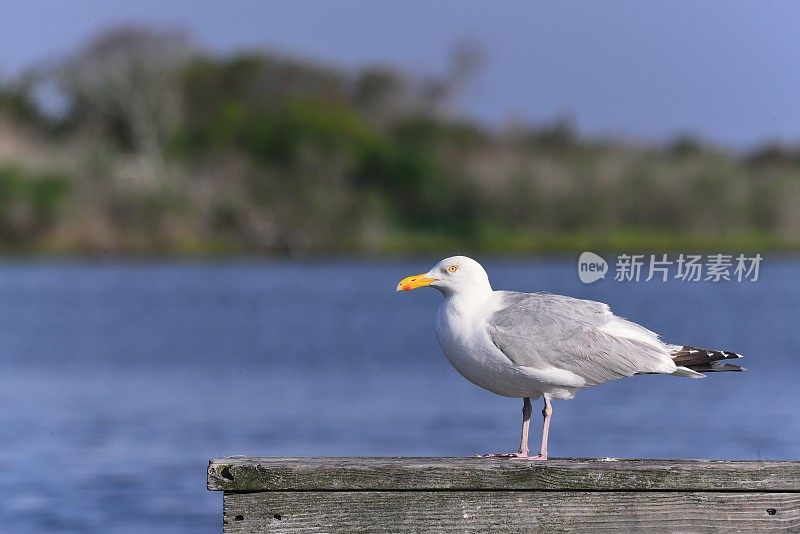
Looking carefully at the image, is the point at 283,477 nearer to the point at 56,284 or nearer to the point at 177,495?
the point at 177,495

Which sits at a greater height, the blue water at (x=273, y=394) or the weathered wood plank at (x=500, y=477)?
the blue water at (x=273, y=394)

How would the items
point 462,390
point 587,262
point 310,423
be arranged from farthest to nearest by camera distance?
point 462,390
point 310,423
point 587,262

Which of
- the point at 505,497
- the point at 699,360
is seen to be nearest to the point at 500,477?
the point at 505,497

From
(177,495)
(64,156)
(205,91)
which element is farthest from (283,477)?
(205,91)

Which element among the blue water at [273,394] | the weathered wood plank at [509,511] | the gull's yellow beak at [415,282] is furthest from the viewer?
the blue water at [273,394]

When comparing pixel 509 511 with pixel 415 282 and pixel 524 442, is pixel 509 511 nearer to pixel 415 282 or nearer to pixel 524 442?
pixel 524 442

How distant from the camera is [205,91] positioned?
57688 mm

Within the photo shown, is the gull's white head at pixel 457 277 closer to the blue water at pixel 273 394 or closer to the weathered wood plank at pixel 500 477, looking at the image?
the weathered wood plank at pixel 500 477

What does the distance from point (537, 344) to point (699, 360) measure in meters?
0.54

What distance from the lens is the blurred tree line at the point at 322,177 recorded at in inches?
1473

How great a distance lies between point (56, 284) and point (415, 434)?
2662cm

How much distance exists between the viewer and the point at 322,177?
149 ft

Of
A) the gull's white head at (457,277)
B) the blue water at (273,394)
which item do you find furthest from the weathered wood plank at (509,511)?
the blue water at (273,394)

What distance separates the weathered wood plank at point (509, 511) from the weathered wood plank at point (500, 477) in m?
0.02
